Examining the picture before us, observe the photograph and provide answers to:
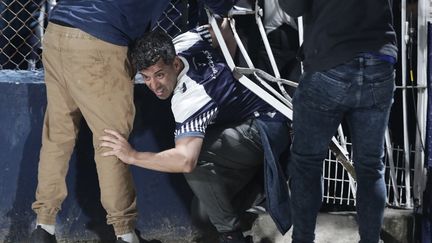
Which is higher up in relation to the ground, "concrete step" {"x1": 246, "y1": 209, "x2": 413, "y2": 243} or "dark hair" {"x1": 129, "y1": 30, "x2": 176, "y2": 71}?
"dark hair" {"x1": 129, "y1": 30, "x2": 176, "y2": 71}

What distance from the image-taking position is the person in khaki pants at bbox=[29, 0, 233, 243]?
136 inches

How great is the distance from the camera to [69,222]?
13.5ft

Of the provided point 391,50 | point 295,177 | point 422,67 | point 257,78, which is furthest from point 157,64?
point 422,67

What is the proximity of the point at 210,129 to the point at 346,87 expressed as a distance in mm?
976

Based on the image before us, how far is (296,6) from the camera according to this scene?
3084 millimetres

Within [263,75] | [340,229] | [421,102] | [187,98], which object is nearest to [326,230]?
[340,229]

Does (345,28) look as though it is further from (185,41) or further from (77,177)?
(77,177)

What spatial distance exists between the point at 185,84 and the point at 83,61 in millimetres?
501

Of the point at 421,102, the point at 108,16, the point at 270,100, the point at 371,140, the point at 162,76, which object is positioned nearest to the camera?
the point at 371,140

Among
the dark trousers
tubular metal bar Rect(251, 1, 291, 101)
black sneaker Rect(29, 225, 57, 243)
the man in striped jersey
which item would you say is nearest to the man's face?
the man in striped jersey

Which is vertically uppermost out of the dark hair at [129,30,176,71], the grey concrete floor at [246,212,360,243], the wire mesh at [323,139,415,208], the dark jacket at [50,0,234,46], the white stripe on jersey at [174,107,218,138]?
the dark jacket at [50,0,234,46]

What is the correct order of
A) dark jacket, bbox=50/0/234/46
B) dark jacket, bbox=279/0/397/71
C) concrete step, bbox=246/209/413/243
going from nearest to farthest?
dark jacket, bbox=279/0/397/71, dark jacket, bbox=50/0/234/46, concrete step, bbox=246/209/413/243

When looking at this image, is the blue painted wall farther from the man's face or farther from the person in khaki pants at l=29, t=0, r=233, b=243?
the man's face

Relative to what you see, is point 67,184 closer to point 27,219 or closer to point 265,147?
point 27,219
